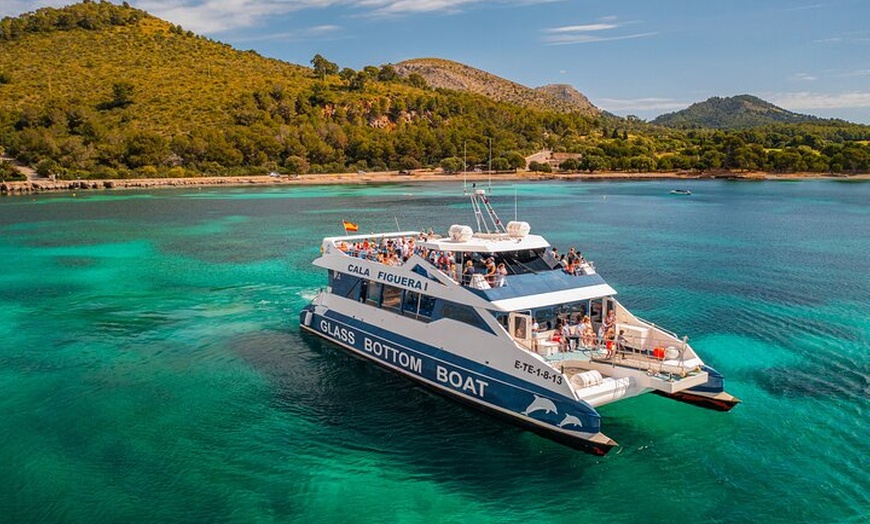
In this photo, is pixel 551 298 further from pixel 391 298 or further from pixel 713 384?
pixel 391 298

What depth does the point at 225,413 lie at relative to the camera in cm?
1909

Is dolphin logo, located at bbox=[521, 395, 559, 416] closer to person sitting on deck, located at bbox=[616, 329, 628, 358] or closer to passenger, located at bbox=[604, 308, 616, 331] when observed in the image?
person sitting on deck, located at bbox=[616, 329, 628, 358]

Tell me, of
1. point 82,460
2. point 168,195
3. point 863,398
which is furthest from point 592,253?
point 168,195

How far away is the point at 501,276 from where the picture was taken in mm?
18172

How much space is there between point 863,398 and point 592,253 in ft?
91.1

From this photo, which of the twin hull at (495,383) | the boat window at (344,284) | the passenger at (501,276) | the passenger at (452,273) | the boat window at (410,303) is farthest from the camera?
the boat window at (344,284)

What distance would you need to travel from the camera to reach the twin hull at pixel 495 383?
15.4 meters

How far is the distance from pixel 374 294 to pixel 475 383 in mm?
6080

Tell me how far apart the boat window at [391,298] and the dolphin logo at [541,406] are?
6.48 m

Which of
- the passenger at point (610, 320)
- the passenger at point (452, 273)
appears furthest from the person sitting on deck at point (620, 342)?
the passenger at point (452, 273)

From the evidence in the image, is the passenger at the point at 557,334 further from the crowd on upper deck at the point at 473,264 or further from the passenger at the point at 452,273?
the passenger at the point at 452,273

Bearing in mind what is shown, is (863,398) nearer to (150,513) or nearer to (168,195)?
(150,513)

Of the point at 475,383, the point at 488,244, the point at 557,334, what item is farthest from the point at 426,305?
the point at 557,334

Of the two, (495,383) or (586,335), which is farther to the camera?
(586,335)
